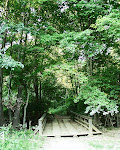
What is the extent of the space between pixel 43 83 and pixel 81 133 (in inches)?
326

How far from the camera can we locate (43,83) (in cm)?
1445

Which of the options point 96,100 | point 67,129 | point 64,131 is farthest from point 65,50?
point 67,129

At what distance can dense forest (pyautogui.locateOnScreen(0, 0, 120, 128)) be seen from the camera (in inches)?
257

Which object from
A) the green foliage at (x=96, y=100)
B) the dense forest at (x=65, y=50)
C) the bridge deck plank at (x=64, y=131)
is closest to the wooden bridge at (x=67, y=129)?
the bridge deck plank at (x=64, y=131)

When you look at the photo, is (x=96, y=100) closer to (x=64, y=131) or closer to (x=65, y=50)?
(x=64, y=131)

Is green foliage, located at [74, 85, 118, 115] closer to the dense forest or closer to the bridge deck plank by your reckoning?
the dense forest

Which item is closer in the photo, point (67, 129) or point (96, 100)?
point (96, 100)

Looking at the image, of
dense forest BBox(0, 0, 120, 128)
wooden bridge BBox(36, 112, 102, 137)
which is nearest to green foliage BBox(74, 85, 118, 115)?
dense forest BBox(0, 0, 120, 128)

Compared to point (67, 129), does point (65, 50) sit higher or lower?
higher

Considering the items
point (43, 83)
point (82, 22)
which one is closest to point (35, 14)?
point (82, 22)

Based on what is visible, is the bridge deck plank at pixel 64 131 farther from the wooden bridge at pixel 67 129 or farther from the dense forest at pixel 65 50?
the dense forest at pixel 65 50

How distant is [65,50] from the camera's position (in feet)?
23.2

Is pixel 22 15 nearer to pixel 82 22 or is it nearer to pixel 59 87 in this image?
pixel 82 22

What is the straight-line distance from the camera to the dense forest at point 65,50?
653 centimetres
